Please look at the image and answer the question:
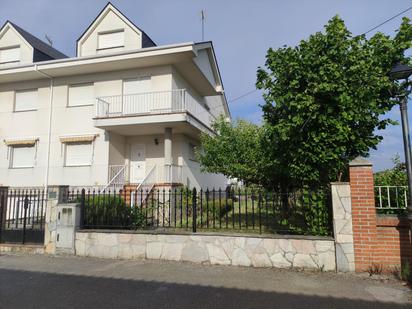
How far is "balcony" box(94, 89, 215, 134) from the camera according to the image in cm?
1261

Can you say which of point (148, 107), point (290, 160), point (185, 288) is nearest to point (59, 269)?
point (185, 288)

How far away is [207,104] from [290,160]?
49.8ft

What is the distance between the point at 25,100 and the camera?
51.5ft

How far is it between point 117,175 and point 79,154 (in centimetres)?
269

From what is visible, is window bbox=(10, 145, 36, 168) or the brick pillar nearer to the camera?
the brick pillar

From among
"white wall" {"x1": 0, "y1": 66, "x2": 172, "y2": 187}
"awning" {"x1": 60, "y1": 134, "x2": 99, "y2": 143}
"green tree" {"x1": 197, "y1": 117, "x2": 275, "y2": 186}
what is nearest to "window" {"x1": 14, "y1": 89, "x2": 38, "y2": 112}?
"white wall" {"x1": 0, "y1": 66, "x2": 172, "y2": 187}

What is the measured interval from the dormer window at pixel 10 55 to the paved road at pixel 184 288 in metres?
14.0

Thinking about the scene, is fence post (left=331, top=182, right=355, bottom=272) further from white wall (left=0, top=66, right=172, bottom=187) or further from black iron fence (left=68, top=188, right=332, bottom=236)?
white wall (left=0, top=66, right=172, bottom=187)

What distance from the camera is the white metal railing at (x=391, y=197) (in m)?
6.15

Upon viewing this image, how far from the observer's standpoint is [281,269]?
6.04 metres

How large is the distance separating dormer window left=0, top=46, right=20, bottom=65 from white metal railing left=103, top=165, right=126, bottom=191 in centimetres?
869

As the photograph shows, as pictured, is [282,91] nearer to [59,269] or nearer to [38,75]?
[59,269]

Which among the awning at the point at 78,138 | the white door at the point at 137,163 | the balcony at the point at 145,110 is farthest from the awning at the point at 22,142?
the white door at the point at 137,163

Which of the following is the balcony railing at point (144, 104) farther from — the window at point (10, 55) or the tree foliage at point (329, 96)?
the tree foliage at point (329, 96)
